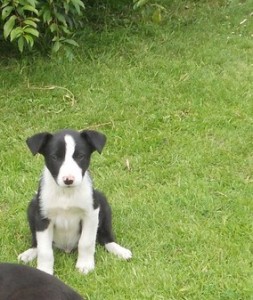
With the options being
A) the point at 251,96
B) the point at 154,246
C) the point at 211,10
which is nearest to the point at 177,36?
the point at 211,10

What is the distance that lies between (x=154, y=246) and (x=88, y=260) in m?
0.51

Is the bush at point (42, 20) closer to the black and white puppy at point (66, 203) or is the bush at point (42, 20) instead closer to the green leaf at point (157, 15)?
the green leaf at point (157, 15)

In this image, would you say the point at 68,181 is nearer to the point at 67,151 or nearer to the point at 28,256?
the point at 67,151

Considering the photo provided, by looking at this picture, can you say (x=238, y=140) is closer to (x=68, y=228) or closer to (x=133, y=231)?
(x=133, y=231)

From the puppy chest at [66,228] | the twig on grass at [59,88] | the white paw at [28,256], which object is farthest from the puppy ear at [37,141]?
the twig on grass at [59,88]

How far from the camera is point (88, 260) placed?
487cm

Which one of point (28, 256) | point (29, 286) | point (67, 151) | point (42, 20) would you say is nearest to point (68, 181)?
point (67, 151)

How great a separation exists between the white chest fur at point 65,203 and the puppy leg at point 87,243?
49 millimetres

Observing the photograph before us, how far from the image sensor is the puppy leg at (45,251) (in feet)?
15.7

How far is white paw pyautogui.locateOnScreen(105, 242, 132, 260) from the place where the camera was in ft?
16.3

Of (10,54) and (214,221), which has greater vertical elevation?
(214,221)

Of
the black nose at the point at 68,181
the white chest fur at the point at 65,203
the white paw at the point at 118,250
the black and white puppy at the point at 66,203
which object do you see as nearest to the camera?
the black nose at the point at 68,181

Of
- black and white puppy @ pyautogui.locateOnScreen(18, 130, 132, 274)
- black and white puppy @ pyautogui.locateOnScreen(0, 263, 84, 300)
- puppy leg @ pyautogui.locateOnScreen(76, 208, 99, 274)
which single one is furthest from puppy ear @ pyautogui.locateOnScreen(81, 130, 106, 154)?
black and white puppy @ pyautogui.locateOnScreen(0, 263, 84, 300)

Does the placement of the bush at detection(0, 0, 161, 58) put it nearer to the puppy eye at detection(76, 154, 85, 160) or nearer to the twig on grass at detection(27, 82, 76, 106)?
the twig on grass at detection(27, 82, 76, 106)
